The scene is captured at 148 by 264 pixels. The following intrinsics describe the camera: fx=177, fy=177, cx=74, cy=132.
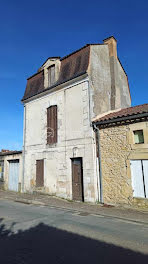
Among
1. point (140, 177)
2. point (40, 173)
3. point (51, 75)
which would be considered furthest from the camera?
point (51, 75)

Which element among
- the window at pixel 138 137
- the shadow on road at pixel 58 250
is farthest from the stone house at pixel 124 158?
the shadow on road at pixel 58 250

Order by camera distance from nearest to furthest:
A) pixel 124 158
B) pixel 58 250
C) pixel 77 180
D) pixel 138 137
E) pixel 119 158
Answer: pixel 58 250
pixel 138 137
pixel 124 158
pixel 119 158
pixel 77 180

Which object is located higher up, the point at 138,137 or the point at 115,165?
the point at 138,137

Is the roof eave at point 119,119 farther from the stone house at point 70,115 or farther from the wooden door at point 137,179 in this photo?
the wooden door at point 137,179

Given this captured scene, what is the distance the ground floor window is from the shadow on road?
416 centimetres

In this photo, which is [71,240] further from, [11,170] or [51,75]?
[11,170]

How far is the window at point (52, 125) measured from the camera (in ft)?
37.7

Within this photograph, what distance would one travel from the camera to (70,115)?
35.0ft

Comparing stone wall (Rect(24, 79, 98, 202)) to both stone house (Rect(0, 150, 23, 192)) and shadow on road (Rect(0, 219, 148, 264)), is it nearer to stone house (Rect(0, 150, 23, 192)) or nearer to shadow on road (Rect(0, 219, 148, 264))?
stone house (Rect(0, 150, 23, 192))

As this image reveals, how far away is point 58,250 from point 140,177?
5.14 m

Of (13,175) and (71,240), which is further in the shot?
(13,175)

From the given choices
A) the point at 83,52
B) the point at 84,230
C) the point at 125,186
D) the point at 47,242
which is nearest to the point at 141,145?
the point at 125,186

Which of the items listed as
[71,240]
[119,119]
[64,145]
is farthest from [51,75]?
[71,240]

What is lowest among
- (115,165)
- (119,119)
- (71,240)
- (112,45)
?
(71,240)
